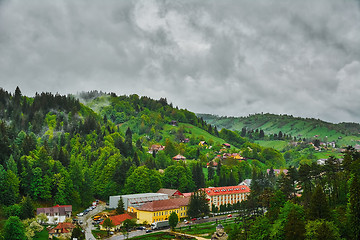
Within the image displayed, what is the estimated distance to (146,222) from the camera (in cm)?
8531

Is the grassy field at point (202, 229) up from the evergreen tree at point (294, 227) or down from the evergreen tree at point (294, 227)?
down

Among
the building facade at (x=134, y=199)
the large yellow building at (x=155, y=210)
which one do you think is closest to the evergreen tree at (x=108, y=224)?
the large yellow building at (x=155, y=210)

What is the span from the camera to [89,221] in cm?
8162

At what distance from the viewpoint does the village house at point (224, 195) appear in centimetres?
10575

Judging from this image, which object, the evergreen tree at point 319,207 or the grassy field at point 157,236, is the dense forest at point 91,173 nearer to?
the evergreen tree at point 319,207

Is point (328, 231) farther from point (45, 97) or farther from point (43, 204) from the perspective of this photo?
point (45, 97)

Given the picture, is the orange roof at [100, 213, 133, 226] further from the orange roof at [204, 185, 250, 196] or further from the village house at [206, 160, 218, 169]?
the village house at [206, 160, 218, 169]

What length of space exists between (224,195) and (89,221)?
4375 centimetres

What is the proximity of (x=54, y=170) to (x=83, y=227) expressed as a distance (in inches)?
848

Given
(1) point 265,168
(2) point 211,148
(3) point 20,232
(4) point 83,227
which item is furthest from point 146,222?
(2) point 211,148

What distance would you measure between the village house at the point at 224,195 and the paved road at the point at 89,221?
30.3 m

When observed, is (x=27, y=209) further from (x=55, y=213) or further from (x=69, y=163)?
(x=69, y=163)

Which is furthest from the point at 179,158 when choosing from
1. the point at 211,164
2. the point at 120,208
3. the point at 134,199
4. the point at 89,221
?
the point at 89,221

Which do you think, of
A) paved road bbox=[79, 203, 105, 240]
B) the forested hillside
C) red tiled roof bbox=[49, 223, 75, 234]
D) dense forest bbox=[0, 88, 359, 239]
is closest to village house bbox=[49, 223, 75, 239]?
red tiled roof bbox=[49, 223, 75, 234]
